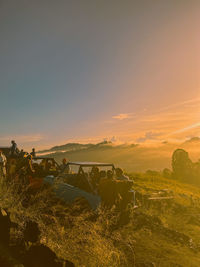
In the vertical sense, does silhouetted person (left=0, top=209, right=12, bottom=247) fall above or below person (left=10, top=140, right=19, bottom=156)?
below

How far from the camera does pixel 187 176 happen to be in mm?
30781

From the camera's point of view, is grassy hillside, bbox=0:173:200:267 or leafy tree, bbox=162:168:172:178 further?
leafy tree, bbox=162:168:172:178

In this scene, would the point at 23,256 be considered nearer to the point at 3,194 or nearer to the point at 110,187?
the point at 3,194

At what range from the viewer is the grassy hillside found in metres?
3.33

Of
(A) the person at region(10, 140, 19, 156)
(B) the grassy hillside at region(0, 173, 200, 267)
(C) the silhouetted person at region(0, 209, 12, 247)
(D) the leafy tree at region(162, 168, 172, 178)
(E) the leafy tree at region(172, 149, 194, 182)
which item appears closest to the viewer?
(C) the silhouetted person at region(0, 209, 12, 247)

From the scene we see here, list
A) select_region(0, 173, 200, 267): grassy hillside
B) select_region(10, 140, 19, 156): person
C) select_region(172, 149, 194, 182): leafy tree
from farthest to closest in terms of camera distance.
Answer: select_region(172, 149, 194, 182): leafy tree, select_region(10, 140, 19, 156): person, select_region(0, 173, 200, 267): grassy hillside

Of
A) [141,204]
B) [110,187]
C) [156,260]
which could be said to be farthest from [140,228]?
[141,204]

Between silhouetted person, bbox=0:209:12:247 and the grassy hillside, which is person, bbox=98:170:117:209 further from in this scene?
silhouetted person, bbox=0:209:12:247

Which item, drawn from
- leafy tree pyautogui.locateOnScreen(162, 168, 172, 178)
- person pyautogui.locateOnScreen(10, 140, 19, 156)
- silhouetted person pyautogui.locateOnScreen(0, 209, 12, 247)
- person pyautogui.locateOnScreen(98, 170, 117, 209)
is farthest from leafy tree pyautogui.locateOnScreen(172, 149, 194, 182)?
silhouetted person pyautogui.locateOnScreen(0, 209, 12, 247)

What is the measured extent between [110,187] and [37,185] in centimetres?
296

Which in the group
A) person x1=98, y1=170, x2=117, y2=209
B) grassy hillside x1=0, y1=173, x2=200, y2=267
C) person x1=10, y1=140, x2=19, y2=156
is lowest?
grassy hillside x1=0, y1=173, x2=200, y2=267

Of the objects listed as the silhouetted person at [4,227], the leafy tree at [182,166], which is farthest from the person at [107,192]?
the leafy tree at [182,166]

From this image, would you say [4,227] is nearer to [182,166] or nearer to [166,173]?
[182,166]

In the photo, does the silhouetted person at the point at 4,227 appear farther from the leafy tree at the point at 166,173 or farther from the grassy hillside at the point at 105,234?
the leafy tree at the point at 166,173
